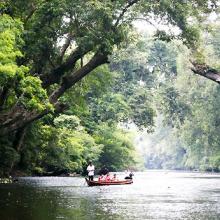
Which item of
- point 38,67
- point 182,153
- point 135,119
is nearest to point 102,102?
point 135,119

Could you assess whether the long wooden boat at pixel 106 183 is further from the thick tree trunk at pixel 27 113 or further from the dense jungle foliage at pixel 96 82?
the thick tree trunk at pixel 27 113

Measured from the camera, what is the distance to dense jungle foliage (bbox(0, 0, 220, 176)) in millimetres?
26422

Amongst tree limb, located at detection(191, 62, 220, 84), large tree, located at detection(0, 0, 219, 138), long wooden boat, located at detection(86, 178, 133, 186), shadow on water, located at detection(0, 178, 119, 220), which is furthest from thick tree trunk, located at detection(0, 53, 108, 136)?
long wooden boat, located at detection(86, 178, 133, 186)

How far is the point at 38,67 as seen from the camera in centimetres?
2931

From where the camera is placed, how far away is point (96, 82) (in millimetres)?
38031

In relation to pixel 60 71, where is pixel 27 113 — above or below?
below

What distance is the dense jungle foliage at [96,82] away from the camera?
86.7ft

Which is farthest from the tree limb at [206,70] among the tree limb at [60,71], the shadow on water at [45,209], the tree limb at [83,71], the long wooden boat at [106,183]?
the long wooden boat at [106,183]

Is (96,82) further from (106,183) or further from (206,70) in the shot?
(206,70)

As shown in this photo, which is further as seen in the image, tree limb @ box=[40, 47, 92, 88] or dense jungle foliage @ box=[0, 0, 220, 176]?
tree limb @ box=[40, 47, 92, 88]

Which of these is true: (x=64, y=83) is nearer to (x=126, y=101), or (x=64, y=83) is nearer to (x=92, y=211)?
(x=92, y=211)

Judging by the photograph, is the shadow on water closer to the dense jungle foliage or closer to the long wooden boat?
the dense jungle foliage

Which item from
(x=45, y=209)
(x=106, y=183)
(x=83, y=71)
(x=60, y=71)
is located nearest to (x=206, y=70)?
(x=83, y=71)

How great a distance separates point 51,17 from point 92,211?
1147 centimetres
